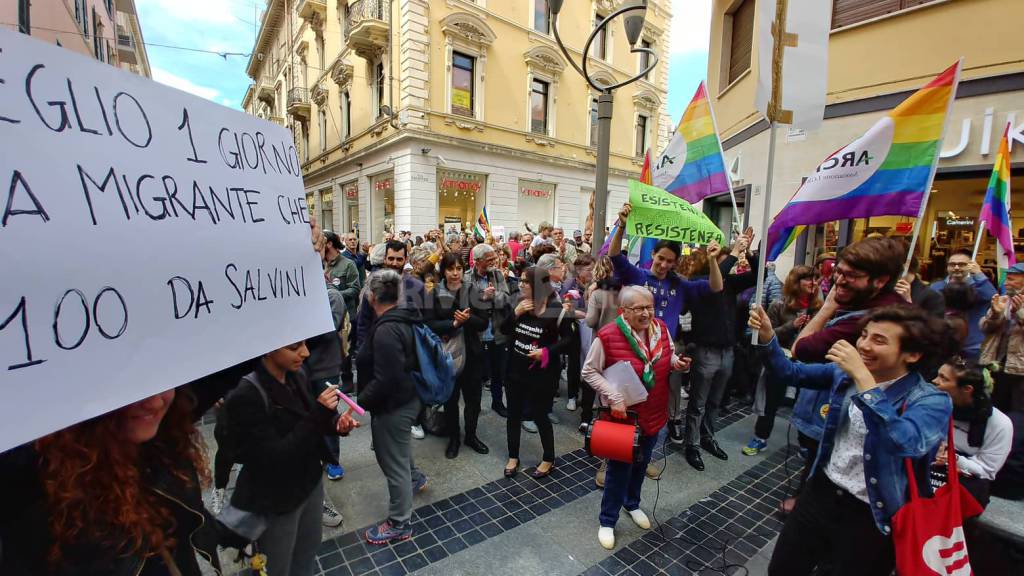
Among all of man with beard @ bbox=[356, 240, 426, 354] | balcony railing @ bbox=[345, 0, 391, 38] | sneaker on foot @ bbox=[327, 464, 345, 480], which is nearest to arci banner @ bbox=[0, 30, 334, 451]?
man with beard @ bbox=[356, 240, 426, 354]

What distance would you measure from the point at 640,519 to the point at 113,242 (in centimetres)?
350

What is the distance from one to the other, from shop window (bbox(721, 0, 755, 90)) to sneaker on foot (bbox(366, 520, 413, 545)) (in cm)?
991

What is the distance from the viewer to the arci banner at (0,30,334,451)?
91 centimetres

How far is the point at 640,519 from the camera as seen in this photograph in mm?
3262

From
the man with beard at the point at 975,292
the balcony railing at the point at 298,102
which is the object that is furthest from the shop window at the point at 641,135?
the balcony railing at the point at 298,102

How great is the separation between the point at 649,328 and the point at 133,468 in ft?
9.51

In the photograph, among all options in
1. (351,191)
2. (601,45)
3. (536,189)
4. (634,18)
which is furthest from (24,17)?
(601,45)

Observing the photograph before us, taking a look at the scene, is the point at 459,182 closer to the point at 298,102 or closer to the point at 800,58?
the point at 800,58

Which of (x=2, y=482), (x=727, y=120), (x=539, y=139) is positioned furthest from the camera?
(x=539, y=139)

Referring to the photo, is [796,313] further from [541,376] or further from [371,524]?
[371,524]

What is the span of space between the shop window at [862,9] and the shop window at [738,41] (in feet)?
5.17

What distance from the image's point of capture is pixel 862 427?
6.49ft

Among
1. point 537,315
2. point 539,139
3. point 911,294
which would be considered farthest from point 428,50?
point 911,294

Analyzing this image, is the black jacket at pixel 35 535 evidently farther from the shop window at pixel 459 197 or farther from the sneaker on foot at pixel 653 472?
the shop window at pixel 459 197
